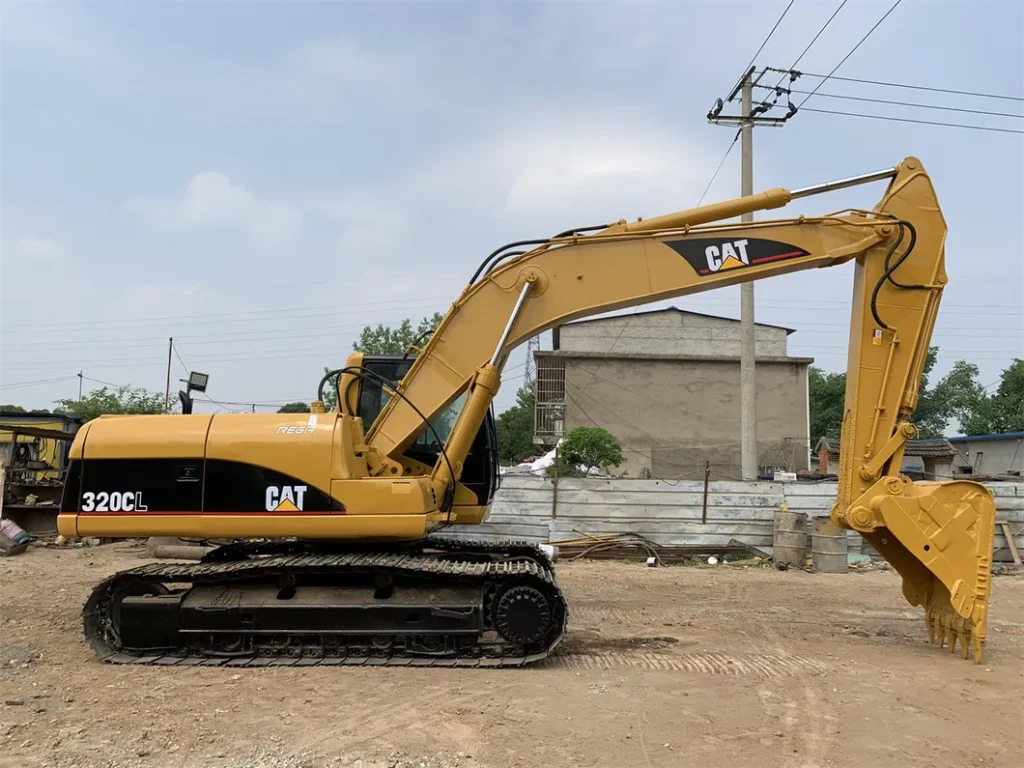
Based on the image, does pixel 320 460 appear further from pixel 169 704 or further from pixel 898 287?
pixel 898 287

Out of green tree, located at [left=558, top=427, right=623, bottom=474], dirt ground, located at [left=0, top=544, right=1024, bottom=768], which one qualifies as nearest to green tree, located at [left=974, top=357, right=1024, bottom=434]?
green tree, located at [left=558, top=427, right=623, bottom=474]

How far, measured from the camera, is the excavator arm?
6.79 meters

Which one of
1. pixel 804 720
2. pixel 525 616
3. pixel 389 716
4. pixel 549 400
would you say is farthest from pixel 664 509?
pixel 549 400

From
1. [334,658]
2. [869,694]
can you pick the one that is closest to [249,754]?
[334,658]

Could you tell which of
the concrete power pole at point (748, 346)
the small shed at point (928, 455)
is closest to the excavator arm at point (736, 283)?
the concrete power pole at point (748, 346)

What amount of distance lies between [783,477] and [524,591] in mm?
18036

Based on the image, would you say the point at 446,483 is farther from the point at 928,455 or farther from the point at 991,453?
the point at 928,455

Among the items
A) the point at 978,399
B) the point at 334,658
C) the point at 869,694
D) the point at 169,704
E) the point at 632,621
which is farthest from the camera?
the point at 978,399

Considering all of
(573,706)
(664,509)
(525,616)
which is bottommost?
(573,706)

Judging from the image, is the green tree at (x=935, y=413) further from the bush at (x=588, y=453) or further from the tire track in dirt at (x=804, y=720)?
the tire track in dirt at (x=804, y=720)

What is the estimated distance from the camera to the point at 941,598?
266 inches

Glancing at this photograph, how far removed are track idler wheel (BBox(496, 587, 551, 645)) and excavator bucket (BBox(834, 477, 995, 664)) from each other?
2.71 m

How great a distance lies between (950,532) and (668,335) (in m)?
29.0

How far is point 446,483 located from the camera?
271 inches
